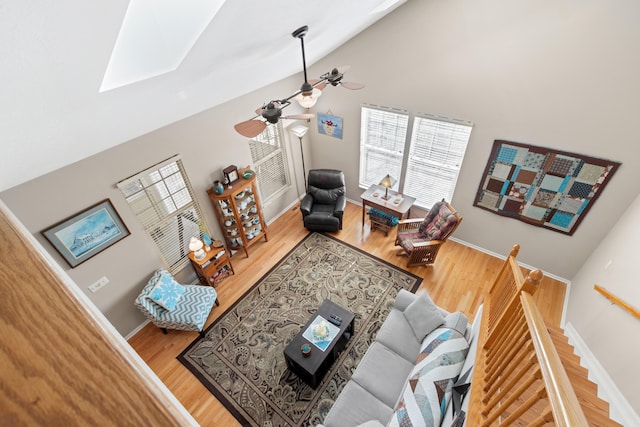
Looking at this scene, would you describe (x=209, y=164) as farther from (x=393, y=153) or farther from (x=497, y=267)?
(x=497, y=267)

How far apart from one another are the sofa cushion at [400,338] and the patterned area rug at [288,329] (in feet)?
1.81

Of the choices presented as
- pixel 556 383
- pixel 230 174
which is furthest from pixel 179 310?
pixel 556 383

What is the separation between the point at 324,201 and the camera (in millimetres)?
6098

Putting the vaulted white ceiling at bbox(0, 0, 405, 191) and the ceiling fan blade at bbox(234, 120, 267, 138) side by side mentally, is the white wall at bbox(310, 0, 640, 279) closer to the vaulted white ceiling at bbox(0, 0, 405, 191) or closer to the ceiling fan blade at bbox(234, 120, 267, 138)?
the vaulted white ceiling at bbox(0, 0, 405, 191)

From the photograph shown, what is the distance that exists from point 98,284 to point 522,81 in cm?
596

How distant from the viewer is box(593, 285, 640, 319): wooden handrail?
2.71 meters

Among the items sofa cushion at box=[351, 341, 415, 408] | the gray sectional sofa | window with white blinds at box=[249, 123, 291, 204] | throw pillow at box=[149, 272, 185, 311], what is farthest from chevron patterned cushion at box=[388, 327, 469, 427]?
window with white blinds at box=[249, 123, 291, 204]

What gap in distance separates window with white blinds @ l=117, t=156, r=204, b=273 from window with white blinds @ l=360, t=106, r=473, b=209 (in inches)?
129

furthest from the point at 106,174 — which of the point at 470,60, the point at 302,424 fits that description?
the point at 470,60

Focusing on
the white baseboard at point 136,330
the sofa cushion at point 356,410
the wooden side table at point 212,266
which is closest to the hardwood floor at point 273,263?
the white baseboard at point 136,330

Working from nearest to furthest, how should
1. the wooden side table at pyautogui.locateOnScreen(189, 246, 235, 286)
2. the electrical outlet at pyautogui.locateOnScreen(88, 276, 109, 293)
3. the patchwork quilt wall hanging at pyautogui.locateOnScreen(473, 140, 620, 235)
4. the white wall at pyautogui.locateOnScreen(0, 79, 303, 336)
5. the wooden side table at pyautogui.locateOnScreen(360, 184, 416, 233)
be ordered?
the white wall at pyautogui.locateOnScreen(0, 79, 303, 336) → the electrical outlet at pyautogui.locateOnScreen(88, 276, 109, 293) → the patchwork quilt wall hanging at pyautogui.locateOnScreen(473, 140, 620, 235) → the wooden side table at pyautogui.locateOnScreen(189, 246, 235, 286) → the wooden side table at pyautogui.locateOnScreen(360, 184, 416, 233)

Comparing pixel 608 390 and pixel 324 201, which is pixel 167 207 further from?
pixel 608 390

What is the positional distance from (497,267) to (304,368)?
3.63m

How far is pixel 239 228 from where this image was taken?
5.20 m
